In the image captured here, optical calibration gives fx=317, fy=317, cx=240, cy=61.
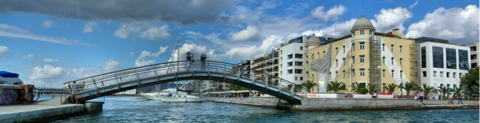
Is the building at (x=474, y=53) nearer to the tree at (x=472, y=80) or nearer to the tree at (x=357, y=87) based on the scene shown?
the tree at (x=472, y=80)

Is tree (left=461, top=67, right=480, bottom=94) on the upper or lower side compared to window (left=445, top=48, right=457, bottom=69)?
lower

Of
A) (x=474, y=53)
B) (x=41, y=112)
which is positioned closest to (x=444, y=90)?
(x=474, y=53)

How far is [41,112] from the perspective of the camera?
1717 centimetres

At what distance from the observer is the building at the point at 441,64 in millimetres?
64750

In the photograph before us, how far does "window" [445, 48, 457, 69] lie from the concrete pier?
68972 millimetres

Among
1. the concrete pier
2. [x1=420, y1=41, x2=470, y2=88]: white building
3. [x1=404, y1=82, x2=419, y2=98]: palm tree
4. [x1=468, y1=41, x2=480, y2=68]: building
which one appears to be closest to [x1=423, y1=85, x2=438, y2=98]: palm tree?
[x1=420, y1=41, x2=470, y2=88]: white building

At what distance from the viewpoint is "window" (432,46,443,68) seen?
2559 inches

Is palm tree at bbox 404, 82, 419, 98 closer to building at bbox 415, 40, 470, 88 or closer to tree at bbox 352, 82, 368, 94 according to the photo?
building at bbox 415, 40, 470, 88

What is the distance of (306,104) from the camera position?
31203 millimetres

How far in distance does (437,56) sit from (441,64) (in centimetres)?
200

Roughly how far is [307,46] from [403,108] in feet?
173

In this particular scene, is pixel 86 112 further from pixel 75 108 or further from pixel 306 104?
pixel 306 104

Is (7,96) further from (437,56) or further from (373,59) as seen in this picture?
(437,56)

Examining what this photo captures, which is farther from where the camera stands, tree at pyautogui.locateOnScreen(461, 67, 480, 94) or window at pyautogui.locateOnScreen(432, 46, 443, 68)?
window at pyautogui.locateOnScreen(432, 46, 443, 68)
